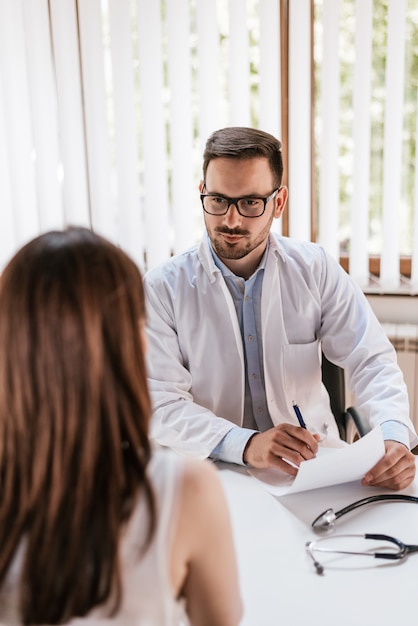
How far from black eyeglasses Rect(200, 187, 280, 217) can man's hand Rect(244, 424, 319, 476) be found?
64 centimetres

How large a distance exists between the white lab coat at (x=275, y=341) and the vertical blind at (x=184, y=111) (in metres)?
0.84

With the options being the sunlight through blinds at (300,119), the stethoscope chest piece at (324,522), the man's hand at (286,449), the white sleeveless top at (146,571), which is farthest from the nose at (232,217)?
the white sleeveless top at (146,571)

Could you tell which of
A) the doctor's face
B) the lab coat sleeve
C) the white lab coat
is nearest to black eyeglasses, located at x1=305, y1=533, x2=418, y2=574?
the lab coat sleeve

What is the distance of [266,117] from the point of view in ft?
8.37

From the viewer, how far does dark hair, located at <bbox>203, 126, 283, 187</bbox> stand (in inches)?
67.2

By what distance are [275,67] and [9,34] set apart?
117 cm

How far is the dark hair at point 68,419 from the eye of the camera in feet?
2.08

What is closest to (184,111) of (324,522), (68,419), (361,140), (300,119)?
(300,119)

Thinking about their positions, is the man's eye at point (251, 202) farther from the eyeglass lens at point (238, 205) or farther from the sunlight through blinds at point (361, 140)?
the sunlight through blinds at point (361, 140)

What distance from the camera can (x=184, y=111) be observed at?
264 centimetres

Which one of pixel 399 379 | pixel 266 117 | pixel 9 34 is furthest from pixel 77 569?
pixel 9 34

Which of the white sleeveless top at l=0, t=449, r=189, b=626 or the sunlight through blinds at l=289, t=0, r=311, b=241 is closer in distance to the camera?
the white sleeveless top at l=0, t=449, r=189, b=626

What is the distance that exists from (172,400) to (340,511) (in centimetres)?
55

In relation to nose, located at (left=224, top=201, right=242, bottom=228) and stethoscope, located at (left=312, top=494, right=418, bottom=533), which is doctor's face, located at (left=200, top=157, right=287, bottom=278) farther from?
stethoscope, located at (left=312, top=494, right=418, bottom=533)
